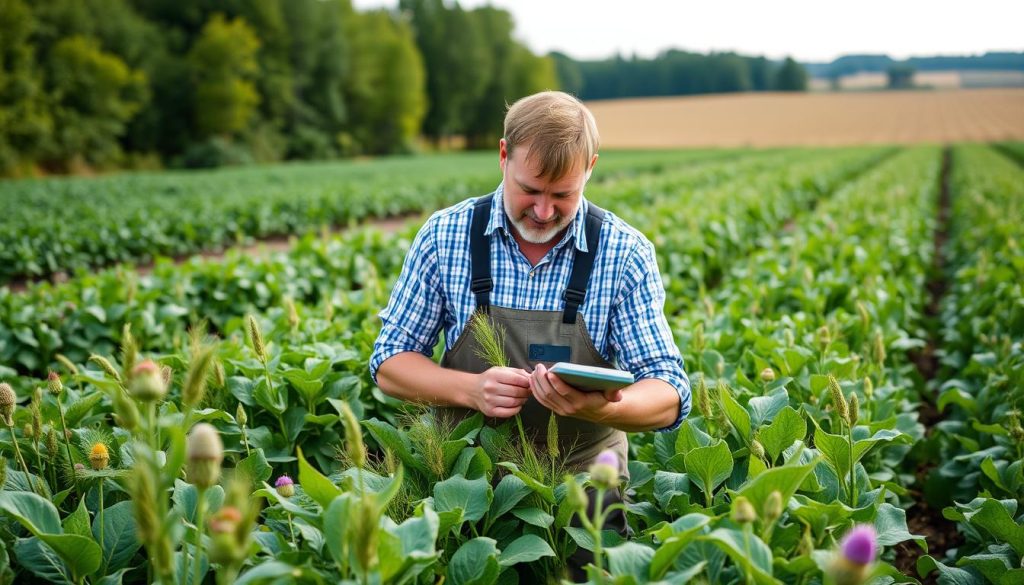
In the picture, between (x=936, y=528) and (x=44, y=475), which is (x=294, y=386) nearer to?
(x=44, y=475)

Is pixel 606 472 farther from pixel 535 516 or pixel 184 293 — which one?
pixel 184 293

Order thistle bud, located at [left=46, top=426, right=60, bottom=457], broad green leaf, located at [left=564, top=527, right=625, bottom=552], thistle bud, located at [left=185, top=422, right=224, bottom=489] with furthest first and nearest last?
thistle bud, located at [left=46, top=426, right=60, bottom=457] → broad green leaf, located at [left=564, top=527, right=625, bottom=552] → thistle bud, located at [left=185, top=422, right=224, bottom=489]

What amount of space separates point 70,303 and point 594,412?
4243mm

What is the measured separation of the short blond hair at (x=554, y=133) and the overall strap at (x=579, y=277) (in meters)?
0.27

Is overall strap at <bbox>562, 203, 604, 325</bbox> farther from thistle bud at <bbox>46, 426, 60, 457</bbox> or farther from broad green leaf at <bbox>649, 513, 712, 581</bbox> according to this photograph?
thistle bud at <bbox>46, 426, 60, 457</bbox>

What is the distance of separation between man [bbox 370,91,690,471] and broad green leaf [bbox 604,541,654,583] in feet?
2.08

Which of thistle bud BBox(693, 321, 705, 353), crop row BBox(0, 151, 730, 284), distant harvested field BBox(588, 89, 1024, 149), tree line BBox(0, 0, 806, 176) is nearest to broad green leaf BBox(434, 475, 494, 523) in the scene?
thistle bud BBox(693, 321, 705, 353)

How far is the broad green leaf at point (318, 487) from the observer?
5.08ft

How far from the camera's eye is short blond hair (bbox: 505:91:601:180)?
84.2 inches

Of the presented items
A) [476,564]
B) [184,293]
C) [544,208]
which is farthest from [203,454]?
[184,293]

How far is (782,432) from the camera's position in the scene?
2174 millimetres

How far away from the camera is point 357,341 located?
3.56 m

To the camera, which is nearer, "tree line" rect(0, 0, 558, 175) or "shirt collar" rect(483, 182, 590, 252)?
"shirt collar" rect(483, 182, 590, 252)

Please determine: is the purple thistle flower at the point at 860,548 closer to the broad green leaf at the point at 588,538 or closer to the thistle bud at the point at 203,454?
the broad green leaf at the point at 588,538
